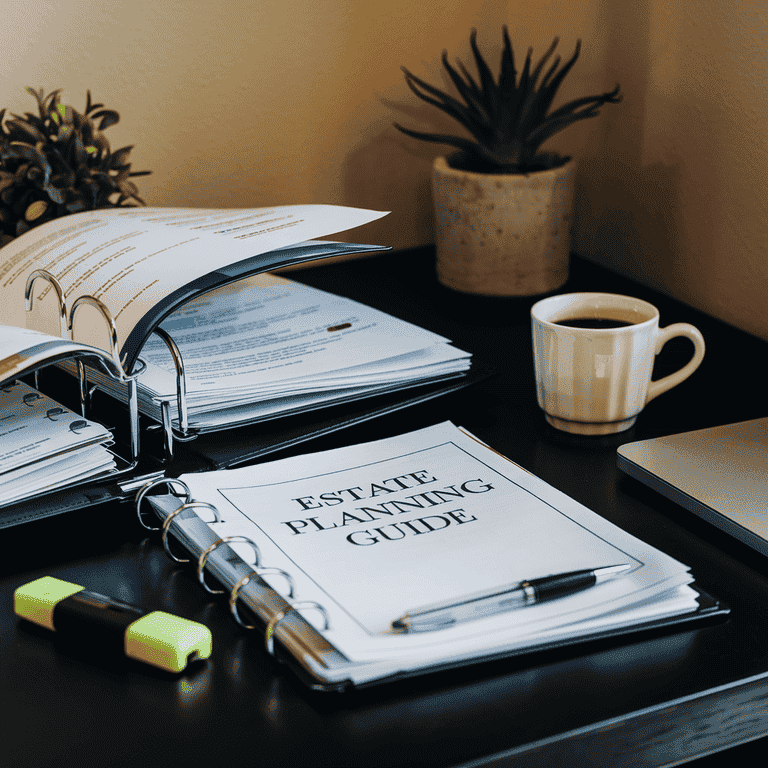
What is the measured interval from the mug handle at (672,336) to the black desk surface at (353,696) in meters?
0.17

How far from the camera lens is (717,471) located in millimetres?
646

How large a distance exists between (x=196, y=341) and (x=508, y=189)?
0.42 m

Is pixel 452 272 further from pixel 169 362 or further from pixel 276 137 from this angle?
pixel 169 362

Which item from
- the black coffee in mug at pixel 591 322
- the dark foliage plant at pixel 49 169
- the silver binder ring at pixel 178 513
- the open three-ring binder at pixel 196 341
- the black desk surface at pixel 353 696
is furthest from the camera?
the dark foliage plant at pixel 49 169

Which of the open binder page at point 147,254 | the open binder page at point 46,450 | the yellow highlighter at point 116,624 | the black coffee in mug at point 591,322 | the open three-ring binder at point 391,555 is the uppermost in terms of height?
the open binder page at point 147,254

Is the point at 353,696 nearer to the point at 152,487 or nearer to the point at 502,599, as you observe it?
the point at 502,599

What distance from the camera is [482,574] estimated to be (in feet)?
1.67

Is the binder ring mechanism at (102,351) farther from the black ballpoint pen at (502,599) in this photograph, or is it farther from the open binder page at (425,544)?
the black ballpoint pen at (502,599)

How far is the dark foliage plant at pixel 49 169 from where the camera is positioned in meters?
0.90

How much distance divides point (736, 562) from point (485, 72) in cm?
69

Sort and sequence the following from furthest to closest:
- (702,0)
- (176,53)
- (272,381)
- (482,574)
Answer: (176,53), (702,0), (272,381), (482,574)

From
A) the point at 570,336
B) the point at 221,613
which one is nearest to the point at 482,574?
the point at 221,613

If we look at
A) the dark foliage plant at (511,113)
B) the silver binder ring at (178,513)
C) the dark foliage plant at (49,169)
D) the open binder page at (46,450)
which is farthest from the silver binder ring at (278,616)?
the dark foliage plant at (511,113)

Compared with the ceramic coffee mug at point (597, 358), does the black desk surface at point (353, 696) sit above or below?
below
